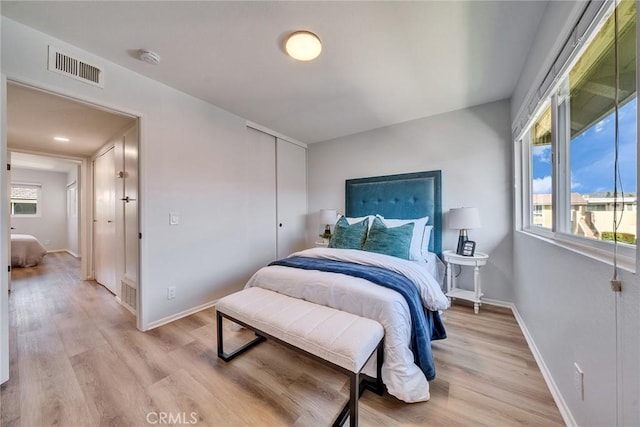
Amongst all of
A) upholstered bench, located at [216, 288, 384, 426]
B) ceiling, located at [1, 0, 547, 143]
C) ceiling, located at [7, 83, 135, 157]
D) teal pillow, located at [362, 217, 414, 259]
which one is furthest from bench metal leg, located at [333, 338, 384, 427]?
ceiling, located at [7, 83, 135, 157]

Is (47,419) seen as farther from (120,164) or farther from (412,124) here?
(412,124)

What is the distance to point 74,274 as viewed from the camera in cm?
407

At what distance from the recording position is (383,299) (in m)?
1.42

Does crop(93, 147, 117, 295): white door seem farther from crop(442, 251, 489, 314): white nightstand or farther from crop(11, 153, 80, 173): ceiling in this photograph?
crop(442, 251, 489, 314): white nightstand

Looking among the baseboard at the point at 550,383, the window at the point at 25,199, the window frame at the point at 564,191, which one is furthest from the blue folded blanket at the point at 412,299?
the window at the point at 25,199

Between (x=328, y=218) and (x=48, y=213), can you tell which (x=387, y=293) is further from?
(x=48, y=213)

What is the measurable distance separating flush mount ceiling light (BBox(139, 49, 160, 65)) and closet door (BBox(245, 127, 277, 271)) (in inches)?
54.7

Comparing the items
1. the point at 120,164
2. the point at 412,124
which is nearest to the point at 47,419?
the point at 120,164

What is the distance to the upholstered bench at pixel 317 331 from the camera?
115 cm

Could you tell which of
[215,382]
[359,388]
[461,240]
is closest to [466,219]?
[461,240]

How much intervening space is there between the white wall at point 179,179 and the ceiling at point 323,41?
0.19 meters

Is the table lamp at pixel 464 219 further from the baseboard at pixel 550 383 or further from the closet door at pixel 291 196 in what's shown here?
the closet door at pixel 291 196

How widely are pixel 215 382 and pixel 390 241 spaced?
1862 millimetres

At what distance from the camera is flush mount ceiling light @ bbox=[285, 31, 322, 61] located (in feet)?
5.28
